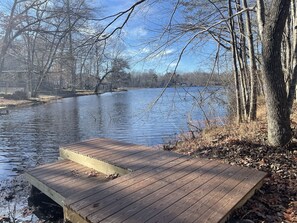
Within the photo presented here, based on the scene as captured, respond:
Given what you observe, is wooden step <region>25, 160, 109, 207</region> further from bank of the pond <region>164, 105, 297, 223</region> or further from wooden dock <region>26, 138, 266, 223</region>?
bank of the pond <region>164, 105, 297, 223</region>

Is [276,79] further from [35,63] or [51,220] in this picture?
[35,63]

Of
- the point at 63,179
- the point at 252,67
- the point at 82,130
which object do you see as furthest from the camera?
the point at 82,130

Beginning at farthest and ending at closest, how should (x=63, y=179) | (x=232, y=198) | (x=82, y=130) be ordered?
(x=82, y=130) → (x=63, y=179) → (x=232, y=198)

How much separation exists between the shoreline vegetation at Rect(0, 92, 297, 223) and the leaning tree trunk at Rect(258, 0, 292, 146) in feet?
0.76

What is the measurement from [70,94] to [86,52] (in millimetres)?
29793

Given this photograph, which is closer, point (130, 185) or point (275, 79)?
point (130, 185)

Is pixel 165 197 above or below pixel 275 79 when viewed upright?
below

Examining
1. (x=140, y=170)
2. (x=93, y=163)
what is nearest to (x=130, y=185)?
(x=140, y=170)

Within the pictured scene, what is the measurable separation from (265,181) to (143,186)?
1579mm

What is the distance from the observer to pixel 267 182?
3.00 meters

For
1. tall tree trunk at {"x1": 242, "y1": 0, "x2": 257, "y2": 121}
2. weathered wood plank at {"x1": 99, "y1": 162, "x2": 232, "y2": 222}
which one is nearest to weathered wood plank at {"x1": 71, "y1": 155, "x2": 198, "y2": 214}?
weathered wood plank at {"x1": 99, "y1": 162, "x2": 232, "y2": 222}

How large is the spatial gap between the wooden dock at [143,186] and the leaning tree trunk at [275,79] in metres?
1.14

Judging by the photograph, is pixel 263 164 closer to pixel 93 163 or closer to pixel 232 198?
pixel 232 198

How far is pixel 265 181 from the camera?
3.03m
